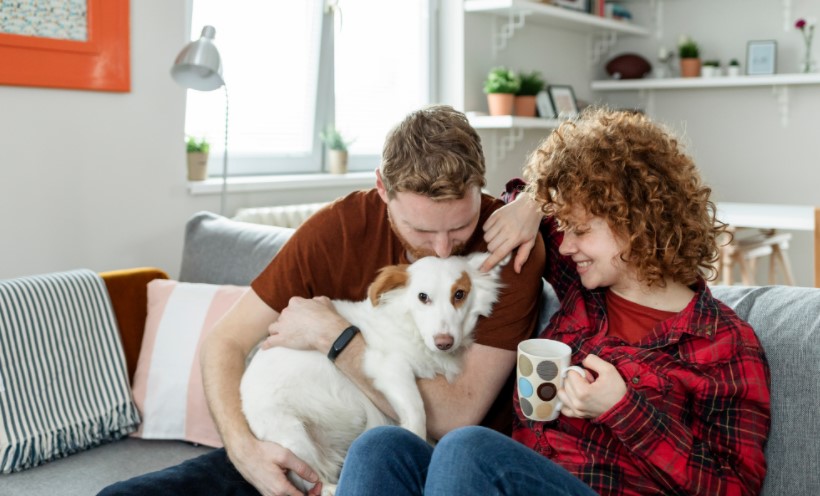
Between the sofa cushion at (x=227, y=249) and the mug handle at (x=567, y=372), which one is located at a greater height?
the sofa cushion at (x=227, y=249)

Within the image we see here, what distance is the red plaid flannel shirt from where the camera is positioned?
1.34 m

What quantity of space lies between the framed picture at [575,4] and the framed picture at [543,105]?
1.74ft

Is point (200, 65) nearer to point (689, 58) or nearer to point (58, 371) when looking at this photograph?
point (58, 371)

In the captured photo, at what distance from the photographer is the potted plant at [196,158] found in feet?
10.3

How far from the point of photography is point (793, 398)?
4.81ft

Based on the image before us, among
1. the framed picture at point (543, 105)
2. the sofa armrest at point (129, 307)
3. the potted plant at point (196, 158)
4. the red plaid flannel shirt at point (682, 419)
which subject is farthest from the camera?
the framed picture at point (543, 105)

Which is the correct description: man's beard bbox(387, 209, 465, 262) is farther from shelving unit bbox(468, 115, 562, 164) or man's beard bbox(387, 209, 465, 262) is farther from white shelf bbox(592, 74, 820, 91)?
white shelf bbox(592, 74, 820, 91)

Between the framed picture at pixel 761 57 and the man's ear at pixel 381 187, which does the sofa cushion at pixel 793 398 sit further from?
the framed picture at pixel 761 57

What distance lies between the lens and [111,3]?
2.73 m

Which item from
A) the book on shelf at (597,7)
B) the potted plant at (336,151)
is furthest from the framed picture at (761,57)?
the potted plant at (336,151)

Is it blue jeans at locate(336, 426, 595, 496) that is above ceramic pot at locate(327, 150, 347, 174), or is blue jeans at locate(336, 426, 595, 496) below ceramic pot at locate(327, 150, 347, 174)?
below

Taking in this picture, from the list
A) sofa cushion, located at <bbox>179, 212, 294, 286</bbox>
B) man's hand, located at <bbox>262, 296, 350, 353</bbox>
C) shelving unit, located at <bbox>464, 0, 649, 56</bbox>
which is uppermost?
shelving unit, located at <bbox>464, 0, 649, 56</bbox>

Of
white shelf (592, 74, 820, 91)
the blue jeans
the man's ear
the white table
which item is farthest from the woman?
white shelf (592, 74, 820, 91)

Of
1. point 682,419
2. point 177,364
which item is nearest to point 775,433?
point 682,419
